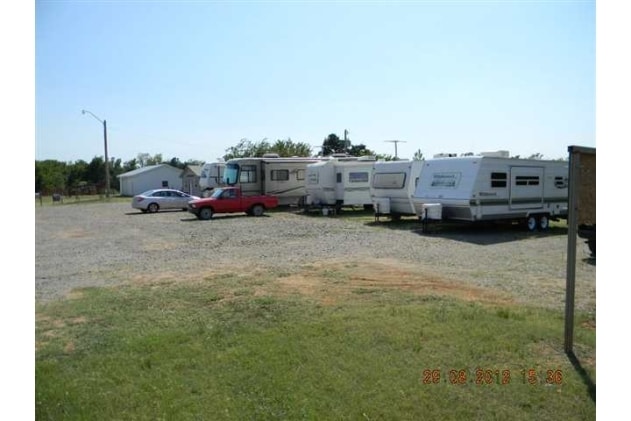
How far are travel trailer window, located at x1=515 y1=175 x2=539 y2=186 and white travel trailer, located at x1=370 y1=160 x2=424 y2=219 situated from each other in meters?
3.28

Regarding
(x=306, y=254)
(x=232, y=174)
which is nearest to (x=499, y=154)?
(x=306, y=254)

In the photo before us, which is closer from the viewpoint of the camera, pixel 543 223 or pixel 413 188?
pixel 543 223

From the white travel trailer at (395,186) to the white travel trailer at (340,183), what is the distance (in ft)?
10.6

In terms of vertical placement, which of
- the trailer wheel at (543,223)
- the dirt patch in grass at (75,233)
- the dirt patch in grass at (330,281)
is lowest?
the dirt patch in grass at (330,281)

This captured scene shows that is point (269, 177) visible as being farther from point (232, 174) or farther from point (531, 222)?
point (531, 222)

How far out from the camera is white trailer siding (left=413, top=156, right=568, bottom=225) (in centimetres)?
1523

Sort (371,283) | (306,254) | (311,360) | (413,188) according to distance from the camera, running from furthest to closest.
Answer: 1. (413,188)
2. (306,254)
3. (371,283)
4. (311,360)

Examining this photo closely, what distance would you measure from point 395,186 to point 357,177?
4805 mm

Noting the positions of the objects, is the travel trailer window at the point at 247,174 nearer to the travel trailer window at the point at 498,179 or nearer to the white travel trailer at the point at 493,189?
the white travel trailer at the point at 493,189

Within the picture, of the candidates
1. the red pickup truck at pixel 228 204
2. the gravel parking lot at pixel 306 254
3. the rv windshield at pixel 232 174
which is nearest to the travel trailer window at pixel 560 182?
the gravel parking lot at pixel 306 254

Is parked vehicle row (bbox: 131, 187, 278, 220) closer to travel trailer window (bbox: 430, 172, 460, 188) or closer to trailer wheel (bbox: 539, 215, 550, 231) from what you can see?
travel trailer window (bbox: 430, 172, 460, 188)

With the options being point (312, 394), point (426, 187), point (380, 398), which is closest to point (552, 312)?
point (380, 398)

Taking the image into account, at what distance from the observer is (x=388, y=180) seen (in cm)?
1925

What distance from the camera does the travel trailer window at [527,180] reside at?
1631 cm
